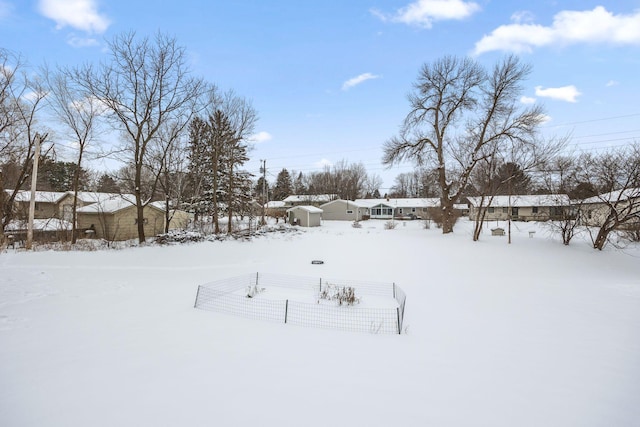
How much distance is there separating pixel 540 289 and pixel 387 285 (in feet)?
14.8

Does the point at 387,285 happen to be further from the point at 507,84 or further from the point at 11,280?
the point at 507,84

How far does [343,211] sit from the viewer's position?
40625mm

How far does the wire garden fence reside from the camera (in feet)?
18.5

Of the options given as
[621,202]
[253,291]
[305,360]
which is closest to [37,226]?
[253,291]

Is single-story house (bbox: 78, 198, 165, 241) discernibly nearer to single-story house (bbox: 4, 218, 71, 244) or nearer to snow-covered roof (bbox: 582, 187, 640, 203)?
single-story house (bbox: 4, 218, 71, 244)

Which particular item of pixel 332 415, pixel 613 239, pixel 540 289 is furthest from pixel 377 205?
pixel 332 415

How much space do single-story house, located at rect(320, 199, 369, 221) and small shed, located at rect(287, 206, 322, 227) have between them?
28.3 feet

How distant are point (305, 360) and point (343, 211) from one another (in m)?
36.9

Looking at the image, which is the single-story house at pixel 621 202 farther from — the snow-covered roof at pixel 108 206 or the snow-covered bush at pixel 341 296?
the snow-covered roof at pixel 108 206

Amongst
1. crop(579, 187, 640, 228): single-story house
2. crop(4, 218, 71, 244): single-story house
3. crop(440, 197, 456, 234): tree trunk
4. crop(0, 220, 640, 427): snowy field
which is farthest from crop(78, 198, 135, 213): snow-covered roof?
crop(579, 187, 640, 228): single-story house

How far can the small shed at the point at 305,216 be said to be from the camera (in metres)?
30.5

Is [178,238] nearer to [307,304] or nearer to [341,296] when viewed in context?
[307,304]

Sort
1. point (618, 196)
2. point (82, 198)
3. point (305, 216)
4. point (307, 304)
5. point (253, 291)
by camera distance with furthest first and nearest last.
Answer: point (305, 216) → point (82, 198) → point (618, 196) → point (253, 291) → point (307, 304)

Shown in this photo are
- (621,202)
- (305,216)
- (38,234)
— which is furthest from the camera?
(305,216)
